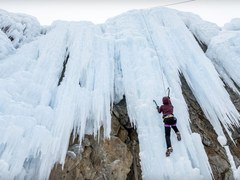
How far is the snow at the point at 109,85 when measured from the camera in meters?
5.71

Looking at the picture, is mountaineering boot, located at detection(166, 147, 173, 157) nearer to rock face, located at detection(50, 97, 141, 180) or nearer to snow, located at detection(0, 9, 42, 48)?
rock face, located at detection(50, 97, 141, 180)

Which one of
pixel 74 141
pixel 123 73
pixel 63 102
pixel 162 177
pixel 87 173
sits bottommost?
pixel 162 177

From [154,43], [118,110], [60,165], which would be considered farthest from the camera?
[154,43]

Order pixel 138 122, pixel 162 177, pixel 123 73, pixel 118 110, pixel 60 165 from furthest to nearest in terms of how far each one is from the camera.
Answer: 1. pixel 123 73
2. pixel 118 110
3. pixel 138 122
4. pixel 60 165
5. pixel 162 177

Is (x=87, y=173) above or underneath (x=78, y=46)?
underneath

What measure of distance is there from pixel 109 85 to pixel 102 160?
201cm

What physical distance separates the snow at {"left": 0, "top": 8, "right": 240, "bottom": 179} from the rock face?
0.88 ft

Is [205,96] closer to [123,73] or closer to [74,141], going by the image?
[123,73]

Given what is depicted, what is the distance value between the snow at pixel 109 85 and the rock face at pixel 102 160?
0.27 meters

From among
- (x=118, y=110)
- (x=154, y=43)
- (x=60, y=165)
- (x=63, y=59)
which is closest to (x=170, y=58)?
(x=154, y=43)

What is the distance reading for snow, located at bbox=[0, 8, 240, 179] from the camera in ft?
18.7

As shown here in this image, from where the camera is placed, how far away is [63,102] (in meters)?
6.73

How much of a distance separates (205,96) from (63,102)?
3.67 meters

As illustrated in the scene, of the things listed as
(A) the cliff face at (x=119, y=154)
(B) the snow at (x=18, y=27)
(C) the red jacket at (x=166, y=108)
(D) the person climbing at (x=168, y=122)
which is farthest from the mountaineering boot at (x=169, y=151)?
(B) the snow at (x=18, y=27)
